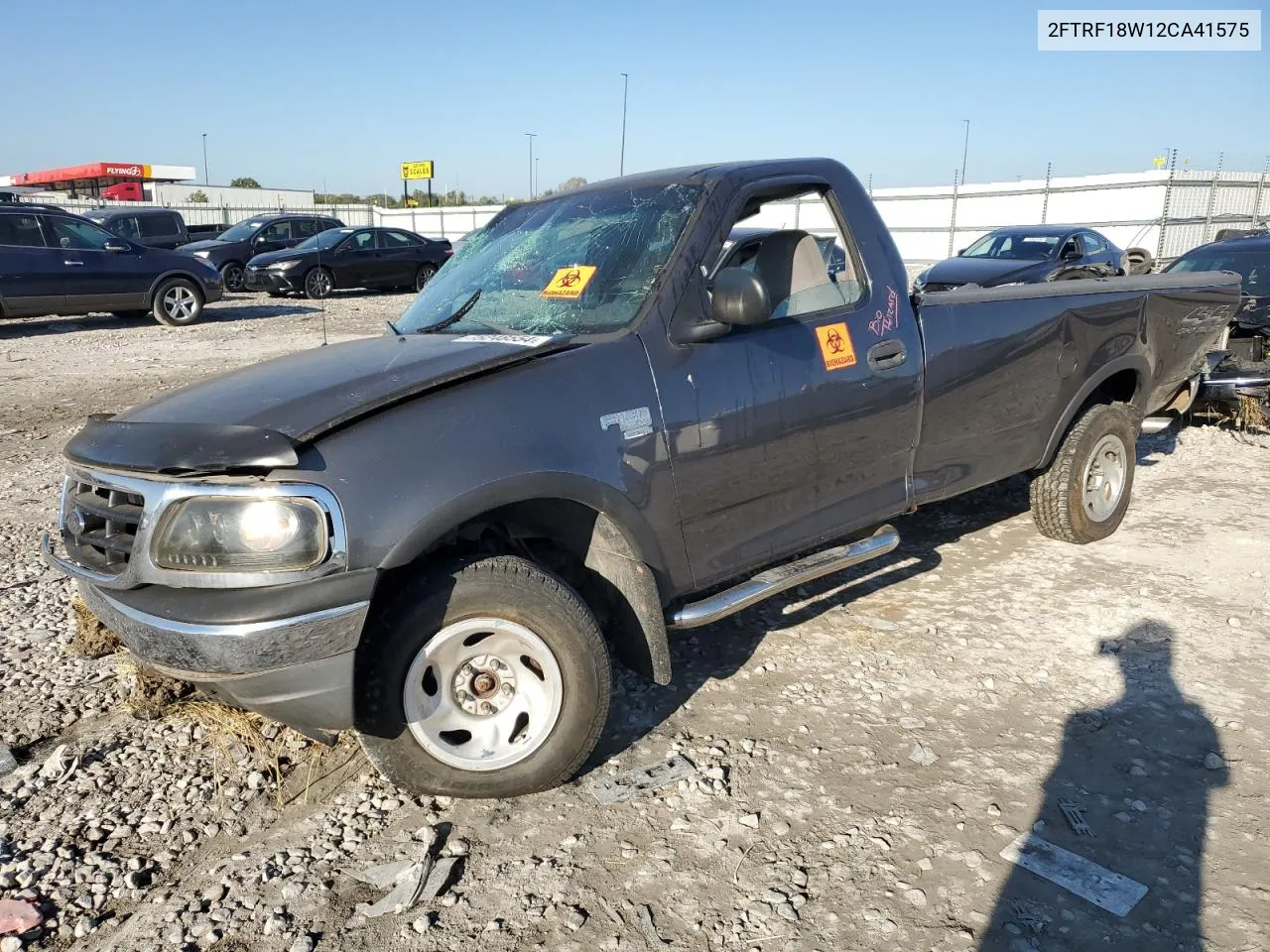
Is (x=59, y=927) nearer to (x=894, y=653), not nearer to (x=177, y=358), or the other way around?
(x=894, y=653)

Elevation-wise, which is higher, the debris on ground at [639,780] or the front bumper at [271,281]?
the front bumper at [271,281]

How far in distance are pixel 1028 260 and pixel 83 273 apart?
13.8 meters

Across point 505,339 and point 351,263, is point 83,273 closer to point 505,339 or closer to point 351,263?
point 351,263

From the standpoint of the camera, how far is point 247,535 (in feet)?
8.26

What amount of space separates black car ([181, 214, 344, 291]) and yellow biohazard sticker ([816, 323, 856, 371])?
18.3 meters

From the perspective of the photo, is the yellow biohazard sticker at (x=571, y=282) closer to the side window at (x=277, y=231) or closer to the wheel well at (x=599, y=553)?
the wheel well at (x=599, y=553)

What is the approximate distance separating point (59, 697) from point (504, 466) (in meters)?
2.19

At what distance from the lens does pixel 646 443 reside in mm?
3082

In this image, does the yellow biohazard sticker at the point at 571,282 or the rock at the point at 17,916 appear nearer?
the rock at the point at 17,916

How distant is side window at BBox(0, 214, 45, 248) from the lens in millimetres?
12930

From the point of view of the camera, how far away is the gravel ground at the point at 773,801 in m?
2.50

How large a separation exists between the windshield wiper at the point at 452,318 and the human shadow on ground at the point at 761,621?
1.56 metres

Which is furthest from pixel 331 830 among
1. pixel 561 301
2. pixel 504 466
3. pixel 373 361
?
pixel 561 301

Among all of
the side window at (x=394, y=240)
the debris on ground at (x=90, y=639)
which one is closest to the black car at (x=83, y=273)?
the side window at (x=394, y=240)
